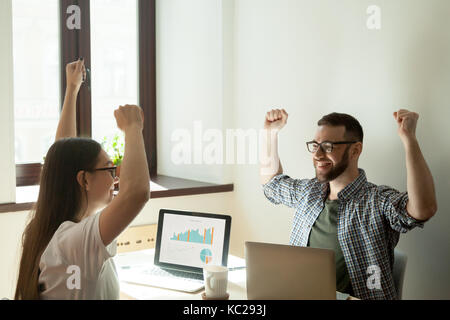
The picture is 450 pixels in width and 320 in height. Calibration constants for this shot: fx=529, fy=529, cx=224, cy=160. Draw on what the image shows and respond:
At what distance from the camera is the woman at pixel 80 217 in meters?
1.29

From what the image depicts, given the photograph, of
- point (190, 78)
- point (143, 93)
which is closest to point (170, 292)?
point (190, 78)

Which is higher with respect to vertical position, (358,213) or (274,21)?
(274,21)

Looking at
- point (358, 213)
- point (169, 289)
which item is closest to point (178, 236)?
point (169, 289)

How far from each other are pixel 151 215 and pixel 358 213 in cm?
132

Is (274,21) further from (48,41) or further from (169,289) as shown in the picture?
(169,289)

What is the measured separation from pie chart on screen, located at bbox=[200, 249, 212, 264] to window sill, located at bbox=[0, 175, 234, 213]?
0.91 meters

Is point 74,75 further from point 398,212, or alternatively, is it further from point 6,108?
point 398,212

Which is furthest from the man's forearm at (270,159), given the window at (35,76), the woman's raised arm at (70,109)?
the window at (35,76)

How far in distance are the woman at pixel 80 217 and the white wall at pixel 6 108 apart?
1.17 metres

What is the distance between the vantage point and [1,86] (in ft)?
8.23

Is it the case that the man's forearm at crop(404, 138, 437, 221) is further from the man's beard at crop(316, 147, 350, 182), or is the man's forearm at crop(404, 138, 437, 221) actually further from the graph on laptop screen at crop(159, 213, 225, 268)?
the graph on laptop screen at crop(159, 213, 225, 268)

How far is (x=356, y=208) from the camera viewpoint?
2.08 meters

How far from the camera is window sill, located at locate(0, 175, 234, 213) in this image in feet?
8.82

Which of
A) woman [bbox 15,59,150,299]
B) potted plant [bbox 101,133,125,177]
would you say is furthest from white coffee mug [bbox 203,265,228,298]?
potted plant [bbox 101,133,125,177]
